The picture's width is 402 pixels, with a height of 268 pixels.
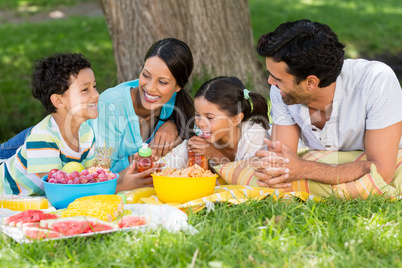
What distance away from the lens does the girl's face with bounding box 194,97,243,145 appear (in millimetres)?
3713

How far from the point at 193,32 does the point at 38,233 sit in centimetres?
342

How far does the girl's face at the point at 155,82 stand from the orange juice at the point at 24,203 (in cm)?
113

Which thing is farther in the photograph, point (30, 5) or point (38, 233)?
point (30, 5)

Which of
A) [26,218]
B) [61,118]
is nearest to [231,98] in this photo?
[61,118]

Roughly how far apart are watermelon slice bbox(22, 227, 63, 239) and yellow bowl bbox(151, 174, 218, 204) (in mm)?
801

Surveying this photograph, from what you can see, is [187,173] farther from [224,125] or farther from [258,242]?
[258,242]

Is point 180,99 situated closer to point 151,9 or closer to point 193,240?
point 151,9

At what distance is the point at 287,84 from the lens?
321cm

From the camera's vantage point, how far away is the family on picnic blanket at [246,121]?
3.09 m

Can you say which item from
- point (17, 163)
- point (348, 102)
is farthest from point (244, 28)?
point (17, 163)

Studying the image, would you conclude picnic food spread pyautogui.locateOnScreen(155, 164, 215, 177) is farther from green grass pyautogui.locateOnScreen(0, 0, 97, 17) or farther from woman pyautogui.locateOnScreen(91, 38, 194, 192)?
green grass pyautogui.locateOnScreen(0, 0, 97, 17)

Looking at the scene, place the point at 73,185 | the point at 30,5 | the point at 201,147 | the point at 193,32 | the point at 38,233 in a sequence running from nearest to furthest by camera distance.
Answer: the point at 38,233 → the point at 73,185 → the point at 201,147 → the point at 193,32 → the point at 30,5

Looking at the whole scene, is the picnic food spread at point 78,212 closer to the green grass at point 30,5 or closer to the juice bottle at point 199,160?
the juice bottle at point 199,160

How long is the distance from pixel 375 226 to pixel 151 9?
3520 millimetres
